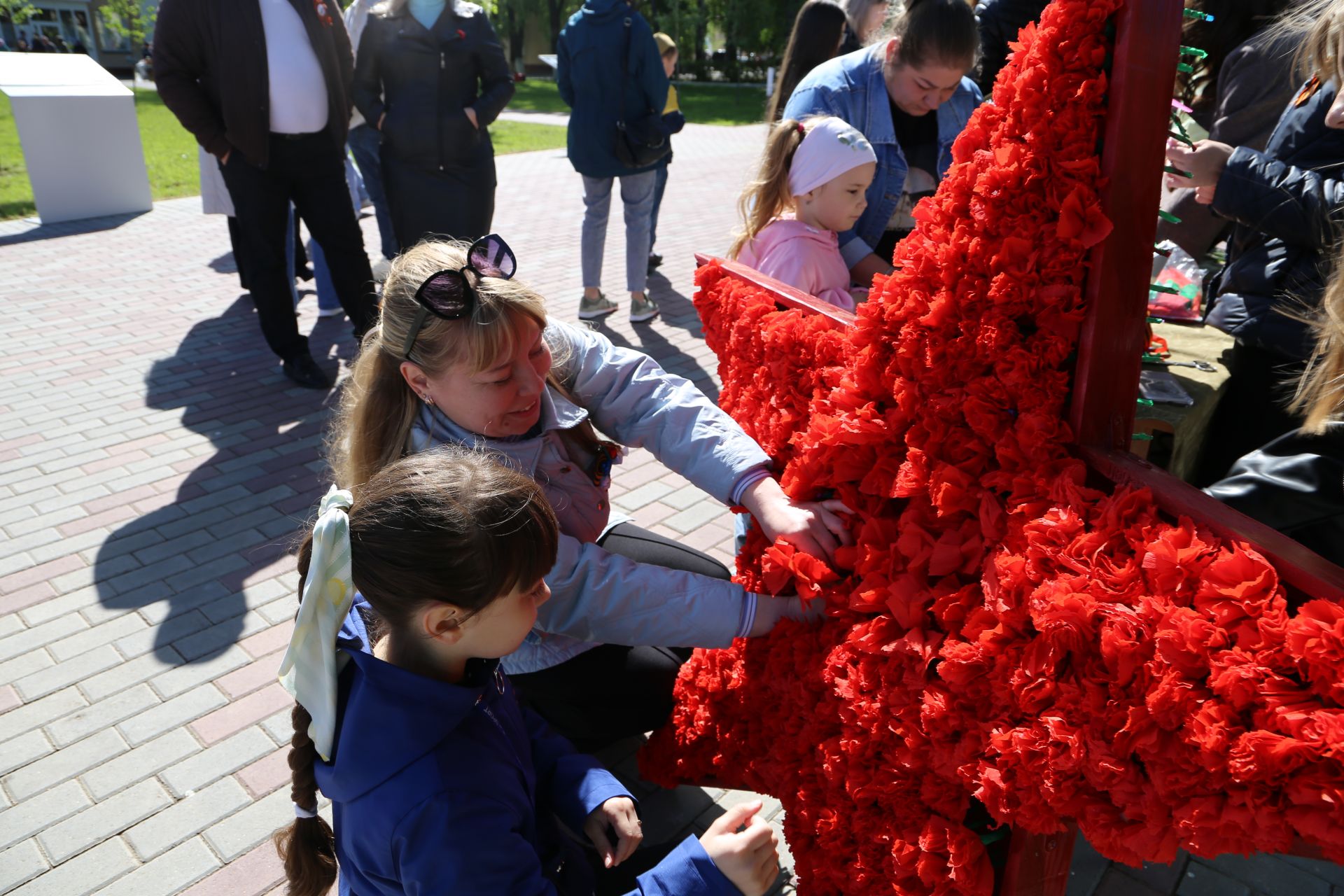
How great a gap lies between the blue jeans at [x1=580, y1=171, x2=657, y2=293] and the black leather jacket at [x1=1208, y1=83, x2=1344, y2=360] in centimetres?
398

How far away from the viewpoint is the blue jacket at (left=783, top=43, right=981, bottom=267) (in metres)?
3.13

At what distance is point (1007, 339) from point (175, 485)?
12.8ft

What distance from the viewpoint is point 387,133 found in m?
5.27

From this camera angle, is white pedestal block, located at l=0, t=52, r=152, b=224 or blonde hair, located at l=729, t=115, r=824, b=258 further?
white pedestal block, located at l=0, t=52, r=152, b=224

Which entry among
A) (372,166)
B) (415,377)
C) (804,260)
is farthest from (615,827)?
(372,166)

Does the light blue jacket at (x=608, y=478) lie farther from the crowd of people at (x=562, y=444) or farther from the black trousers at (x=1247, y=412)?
the black trousers at (x=1247, y=412)

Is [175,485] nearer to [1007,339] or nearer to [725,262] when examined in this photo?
[725,262]

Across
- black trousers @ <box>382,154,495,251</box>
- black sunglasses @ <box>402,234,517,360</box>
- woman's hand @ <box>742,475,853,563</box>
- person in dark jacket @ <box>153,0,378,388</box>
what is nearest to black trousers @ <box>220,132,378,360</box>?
person in dark jacket @ <box>153,0,378,388</box>

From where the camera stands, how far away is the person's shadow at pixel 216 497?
329 cm

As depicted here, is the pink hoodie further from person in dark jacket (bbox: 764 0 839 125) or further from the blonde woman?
person in dark jacket (bbox: 764 0 839 125)

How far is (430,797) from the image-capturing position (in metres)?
1.36

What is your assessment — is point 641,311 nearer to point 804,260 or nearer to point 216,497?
point 216,497

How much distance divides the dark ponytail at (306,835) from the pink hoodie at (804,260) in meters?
1.81

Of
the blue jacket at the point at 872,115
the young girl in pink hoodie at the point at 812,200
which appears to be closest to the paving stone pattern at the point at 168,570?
the young girl in pink hoodie at the point at 812,200
